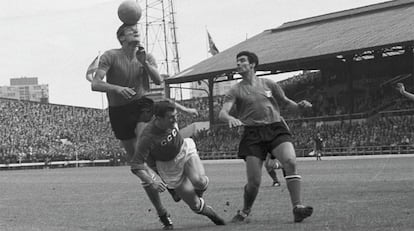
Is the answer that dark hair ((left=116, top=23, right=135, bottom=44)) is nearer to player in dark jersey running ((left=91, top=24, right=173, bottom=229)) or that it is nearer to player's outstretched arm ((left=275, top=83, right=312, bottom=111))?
player in dark jersey running ((left=91, top=24, right=173, bottom=229))

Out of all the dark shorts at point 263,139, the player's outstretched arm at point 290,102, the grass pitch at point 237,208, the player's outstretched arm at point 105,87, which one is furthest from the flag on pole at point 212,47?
the player's outstretched arm at point 105,87

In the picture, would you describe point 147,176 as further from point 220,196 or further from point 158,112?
point 220,196

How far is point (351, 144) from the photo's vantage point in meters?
48.4

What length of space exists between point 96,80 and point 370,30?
143 ft

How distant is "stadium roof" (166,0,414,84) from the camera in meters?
47.5

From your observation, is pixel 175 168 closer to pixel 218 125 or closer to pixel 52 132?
pixel 218 125

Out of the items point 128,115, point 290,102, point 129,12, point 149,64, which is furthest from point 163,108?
point 290,102

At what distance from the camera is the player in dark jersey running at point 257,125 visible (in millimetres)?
9906

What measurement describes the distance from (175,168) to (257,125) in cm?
120

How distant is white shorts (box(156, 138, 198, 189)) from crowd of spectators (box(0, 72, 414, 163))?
34558 mm

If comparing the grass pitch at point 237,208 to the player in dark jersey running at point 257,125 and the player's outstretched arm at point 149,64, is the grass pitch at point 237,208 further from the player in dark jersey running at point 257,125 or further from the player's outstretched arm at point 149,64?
the player's outstretched arm at point 149,64

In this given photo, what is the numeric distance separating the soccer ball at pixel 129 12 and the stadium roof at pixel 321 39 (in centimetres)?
3613

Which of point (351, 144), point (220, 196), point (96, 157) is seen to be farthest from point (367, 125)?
point (220, 196)

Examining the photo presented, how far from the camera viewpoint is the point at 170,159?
31.7ft
